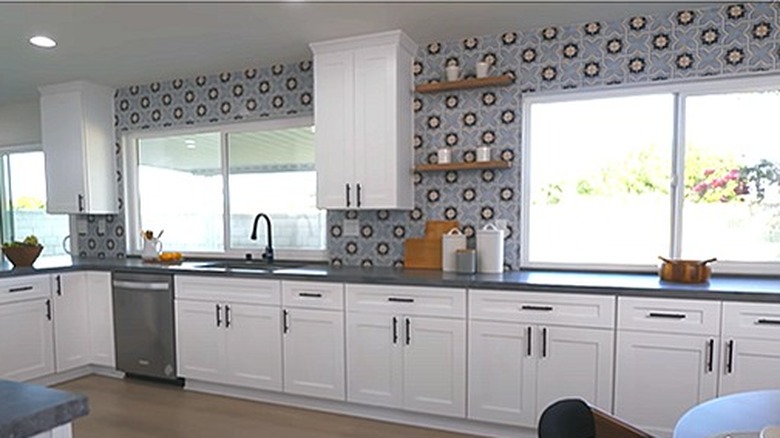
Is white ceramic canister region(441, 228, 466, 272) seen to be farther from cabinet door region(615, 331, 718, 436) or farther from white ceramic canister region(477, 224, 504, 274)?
cabinet door region(615, 331, 718, 436)

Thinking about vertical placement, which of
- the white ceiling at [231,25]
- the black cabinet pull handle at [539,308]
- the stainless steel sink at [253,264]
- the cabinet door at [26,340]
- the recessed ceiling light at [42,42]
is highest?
the white ceiling at [231,25]

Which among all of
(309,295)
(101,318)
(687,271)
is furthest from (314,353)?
(687,271)

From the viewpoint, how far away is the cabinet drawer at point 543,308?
2.43 m

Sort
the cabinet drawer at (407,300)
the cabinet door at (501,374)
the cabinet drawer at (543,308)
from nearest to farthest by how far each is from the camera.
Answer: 1. the cabinet drawer at (543,308)
2. the cabinet door at (501,374)
3. the cabinet drawer at (407,300)

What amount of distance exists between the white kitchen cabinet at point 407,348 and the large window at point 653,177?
2.63ft

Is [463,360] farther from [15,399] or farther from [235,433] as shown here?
[15,399]

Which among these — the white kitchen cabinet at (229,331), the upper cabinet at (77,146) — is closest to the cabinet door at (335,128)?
the white kitchen cabinet at (229,331)

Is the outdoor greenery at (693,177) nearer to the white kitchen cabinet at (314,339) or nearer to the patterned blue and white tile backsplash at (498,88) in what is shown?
the patterned blue and white tile backsplash at (498,88)

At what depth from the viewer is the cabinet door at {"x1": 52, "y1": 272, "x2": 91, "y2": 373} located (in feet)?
11.7

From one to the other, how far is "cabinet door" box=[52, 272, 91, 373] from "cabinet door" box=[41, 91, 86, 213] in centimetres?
83

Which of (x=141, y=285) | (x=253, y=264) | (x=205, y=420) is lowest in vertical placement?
(x=205, y=420)

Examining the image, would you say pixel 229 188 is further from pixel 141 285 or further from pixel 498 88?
pixel 498 88

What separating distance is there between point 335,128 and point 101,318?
93.7 inches

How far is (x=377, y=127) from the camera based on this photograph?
3.12 meters
